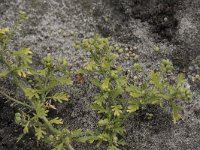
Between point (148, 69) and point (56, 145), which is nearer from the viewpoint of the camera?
point (56, 145)

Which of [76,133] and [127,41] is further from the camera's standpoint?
[127,41]

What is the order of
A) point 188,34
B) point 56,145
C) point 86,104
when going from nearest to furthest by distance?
point 56,145 < point 86,104 < point 188,34

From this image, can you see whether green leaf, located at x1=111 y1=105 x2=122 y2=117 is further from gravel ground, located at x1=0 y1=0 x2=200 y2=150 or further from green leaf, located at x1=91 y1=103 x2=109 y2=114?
gravel ground, located at x1=0 y1=0 x2=200 y2=150

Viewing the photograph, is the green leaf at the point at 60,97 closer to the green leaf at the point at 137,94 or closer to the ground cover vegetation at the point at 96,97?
the ground cover vegetation at the point at 96,97

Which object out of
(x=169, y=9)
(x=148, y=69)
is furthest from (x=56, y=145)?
(x=169, y=9)

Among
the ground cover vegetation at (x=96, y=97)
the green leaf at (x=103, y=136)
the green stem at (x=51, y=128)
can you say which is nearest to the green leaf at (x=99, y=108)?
the ground cover vegetation at (x=96, y=97)

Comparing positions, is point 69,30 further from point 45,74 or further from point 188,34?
point 188,34

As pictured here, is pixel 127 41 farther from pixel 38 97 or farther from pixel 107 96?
pixel 38 97

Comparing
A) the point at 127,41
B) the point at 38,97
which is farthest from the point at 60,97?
the point at 127,41

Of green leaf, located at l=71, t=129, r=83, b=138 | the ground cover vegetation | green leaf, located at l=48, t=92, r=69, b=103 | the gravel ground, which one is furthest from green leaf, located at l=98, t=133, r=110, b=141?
green leaf, located at l=48, t=92, r=69, b=103
